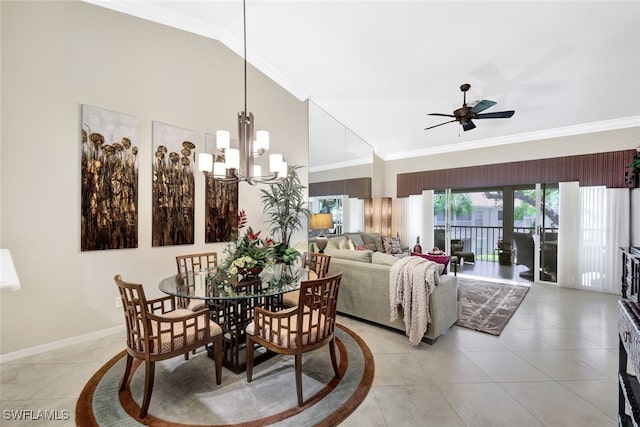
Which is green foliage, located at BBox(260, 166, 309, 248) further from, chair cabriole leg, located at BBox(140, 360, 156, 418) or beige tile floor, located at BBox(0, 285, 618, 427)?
chair cabriole leg, located at BBox(140, 360, 156, 418)

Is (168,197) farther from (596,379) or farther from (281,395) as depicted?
(596,379)

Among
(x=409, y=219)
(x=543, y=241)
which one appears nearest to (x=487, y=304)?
(x=543, y=241)

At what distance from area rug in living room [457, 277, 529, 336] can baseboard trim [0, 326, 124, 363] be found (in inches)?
168

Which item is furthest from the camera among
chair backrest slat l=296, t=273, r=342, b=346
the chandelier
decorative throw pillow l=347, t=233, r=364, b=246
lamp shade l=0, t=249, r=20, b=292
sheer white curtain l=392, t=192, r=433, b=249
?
sheer white curtain l=392, t=192, r=433, b=249

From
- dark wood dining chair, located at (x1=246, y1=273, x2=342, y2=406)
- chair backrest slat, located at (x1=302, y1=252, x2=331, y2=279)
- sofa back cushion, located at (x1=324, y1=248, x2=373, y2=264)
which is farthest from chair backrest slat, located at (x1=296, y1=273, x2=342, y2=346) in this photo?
sofa back cushion, located at (x1=324, y1=248, x2=373, y2=264)

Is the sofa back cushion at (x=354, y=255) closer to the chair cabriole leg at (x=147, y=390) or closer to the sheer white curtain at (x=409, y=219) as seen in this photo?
the chair cabriole leg at (x=147, y=390)

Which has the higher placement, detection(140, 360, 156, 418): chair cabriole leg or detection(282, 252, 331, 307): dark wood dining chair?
detection(282, 252, 331, 307): dark wood dining chair

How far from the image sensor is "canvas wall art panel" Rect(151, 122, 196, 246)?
3416 mm

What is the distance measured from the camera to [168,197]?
138 inches

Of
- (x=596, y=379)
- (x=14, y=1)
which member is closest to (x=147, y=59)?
(x=14, y=1)

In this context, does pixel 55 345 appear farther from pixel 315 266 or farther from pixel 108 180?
pixel 315 266

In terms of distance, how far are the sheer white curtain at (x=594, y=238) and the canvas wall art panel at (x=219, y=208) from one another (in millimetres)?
6115

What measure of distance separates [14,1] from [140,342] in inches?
133

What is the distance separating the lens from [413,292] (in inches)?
112
